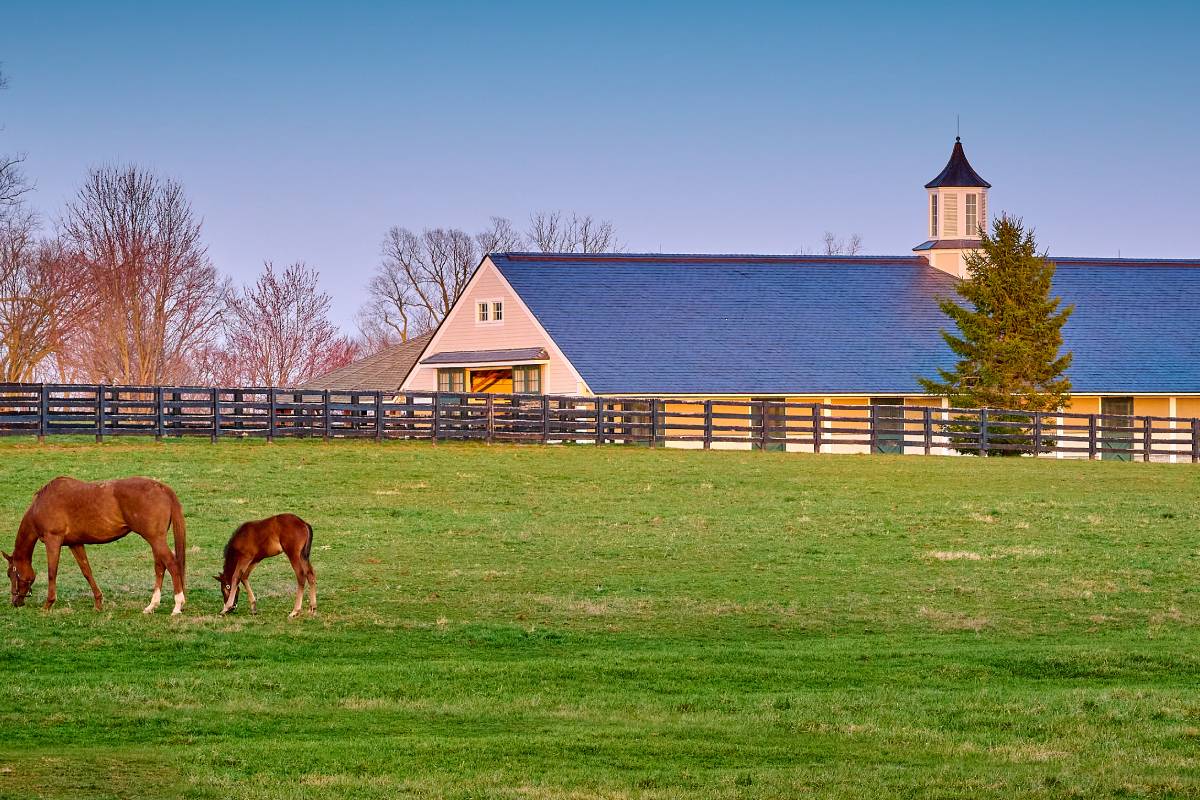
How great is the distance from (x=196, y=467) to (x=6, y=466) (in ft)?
10.9

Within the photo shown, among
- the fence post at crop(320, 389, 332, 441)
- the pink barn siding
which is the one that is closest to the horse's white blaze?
the fence post at crop(320, 389, 332, 441)

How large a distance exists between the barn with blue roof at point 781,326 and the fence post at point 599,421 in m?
4.96

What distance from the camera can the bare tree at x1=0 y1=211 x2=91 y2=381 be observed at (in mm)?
54094

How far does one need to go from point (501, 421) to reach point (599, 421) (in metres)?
2.39

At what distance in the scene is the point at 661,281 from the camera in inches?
2041

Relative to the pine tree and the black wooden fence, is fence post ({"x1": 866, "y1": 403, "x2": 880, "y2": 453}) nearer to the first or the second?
the black wooden fence

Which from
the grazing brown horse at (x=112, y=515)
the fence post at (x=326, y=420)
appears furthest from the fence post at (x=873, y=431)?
the grazing brown horse at (x=112, y=515)

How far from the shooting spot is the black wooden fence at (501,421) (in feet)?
114

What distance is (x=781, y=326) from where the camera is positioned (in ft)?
163

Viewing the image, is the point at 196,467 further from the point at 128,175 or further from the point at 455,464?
the point at 128,175

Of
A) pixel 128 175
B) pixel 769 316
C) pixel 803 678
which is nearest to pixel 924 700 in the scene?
pixel 803 678

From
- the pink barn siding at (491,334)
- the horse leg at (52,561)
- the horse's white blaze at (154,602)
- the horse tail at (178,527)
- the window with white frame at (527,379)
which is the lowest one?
the horse's white blaze at (154,602)

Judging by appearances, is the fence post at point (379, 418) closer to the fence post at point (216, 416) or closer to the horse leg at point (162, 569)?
the fence post at point (216, 416)

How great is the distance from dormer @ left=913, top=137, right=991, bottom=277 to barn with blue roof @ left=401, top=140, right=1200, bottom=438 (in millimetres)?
49
